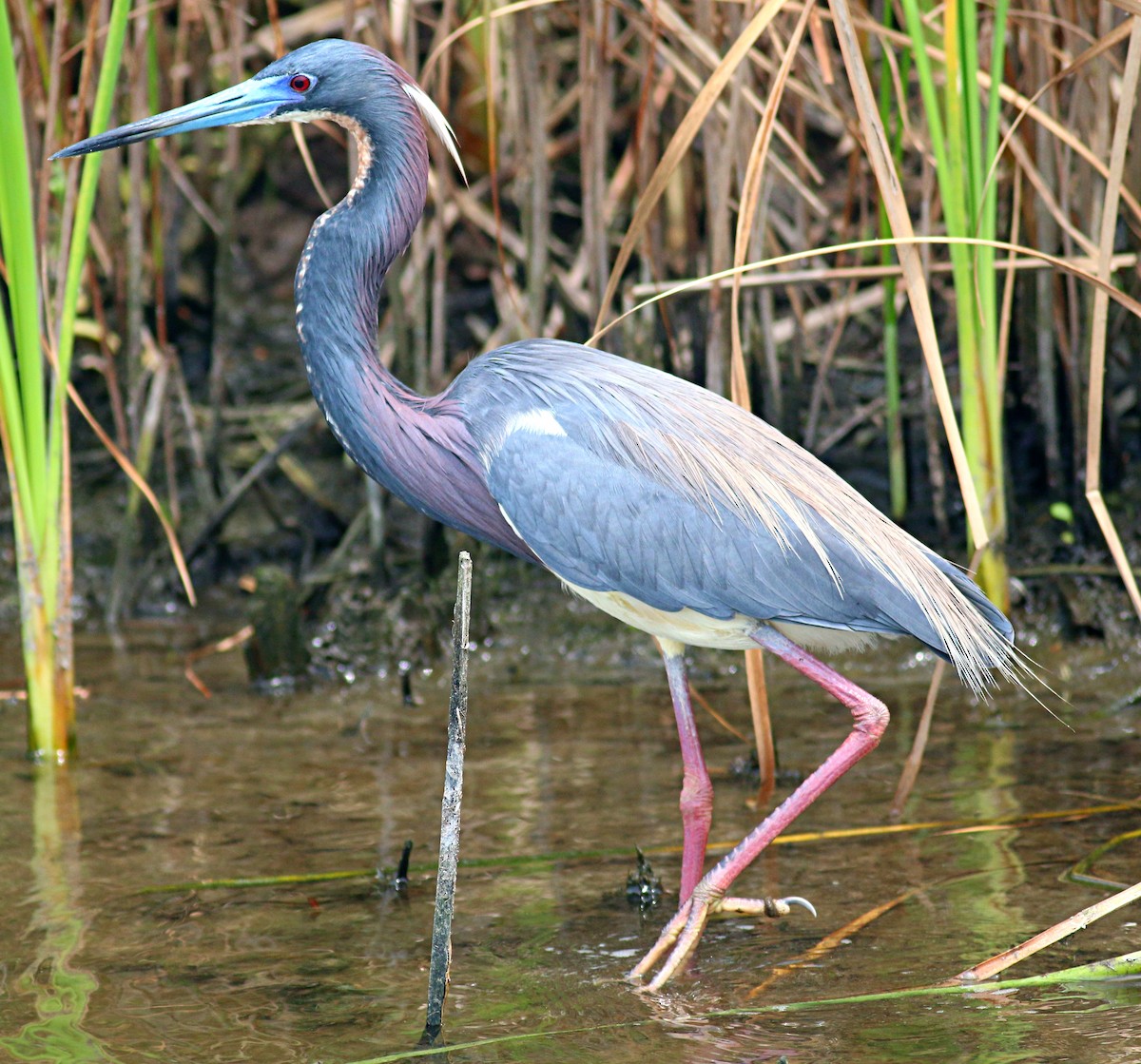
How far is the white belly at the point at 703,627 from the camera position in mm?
3586

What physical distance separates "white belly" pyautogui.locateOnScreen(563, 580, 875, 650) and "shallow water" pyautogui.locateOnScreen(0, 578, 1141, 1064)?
60 centimetres

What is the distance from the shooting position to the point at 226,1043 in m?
2.96

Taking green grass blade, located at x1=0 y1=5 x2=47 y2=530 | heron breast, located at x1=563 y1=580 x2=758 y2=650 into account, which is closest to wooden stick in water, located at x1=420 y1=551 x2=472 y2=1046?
heron breast, located at x1=563 y1=580 x2=758 y2=650

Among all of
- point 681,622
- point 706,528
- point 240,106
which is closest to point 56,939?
point 681,622

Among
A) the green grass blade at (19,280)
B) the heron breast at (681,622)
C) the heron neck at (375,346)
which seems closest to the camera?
the heron breast at (681,622)

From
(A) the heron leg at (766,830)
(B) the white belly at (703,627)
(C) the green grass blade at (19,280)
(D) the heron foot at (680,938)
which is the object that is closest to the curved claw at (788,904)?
(A) the heron leg at (766,830)

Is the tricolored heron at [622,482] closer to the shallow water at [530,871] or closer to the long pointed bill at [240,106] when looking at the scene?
the long pointed bill at [240,106]

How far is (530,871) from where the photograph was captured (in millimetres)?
3863

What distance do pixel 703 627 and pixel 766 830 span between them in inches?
19.8

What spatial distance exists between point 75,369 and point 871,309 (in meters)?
3.62

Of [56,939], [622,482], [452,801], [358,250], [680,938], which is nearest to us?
[452,801]

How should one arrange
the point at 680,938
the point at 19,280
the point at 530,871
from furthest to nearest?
the point at 19,280 → the point at 530,871 → the point at 680,938

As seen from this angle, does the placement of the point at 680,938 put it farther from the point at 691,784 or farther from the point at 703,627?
the point at 703,627

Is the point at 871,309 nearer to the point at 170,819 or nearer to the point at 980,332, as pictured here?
the point at 980,332
